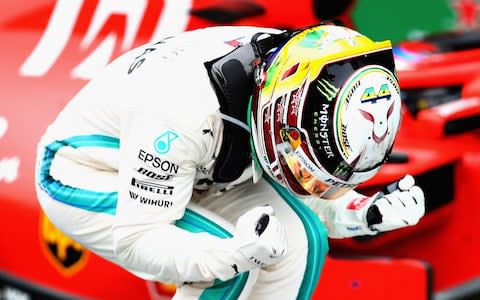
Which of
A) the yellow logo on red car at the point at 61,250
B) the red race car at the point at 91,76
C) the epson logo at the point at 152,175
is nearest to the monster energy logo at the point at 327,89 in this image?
the epson logo at the point at 152,175

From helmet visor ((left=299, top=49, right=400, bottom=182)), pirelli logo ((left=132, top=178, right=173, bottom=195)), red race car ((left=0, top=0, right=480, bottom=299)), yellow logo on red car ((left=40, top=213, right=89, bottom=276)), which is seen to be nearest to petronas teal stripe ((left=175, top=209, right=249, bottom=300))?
pirelli logo ((left=132, top=178, right=173, bottom=195))

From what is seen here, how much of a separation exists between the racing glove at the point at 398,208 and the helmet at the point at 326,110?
243 millimetres

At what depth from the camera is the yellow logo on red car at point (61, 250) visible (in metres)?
3.14

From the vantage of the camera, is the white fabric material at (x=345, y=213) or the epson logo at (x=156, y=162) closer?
the epson logo at (x=156, y=162)

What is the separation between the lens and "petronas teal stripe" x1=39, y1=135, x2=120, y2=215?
230 cm

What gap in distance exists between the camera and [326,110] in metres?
2.06

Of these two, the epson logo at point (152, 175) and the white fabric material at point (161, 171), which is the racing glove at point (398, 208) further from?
the epson logo at point (152, 175)

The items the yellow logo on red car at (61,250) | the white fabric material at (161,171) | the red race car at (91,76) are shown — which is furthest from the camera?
the yellow logo on red car at (61,250)

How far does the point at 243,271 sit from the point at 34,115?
53.9 inches

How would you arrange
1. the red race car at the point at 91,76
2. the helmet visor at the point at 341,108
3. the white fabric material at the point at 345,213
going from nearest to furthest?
1. the helmet visor at the point at 341,108
2. the white fabric material at the point at 345,213
3. the red race car at the point at 91,76

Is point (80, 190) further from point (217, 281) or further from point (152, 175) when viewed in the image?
point (217, 281)

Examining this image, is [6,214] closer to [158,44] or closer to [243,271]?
[158,44]

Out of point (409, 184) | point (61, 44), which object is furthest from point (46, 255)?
point (409, 184)

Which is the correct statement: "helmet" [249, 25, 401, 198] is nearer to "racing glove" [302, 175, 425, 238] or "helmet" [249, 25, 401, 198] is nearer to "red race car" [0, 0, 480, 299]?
"racing glove" [302, 175, 425, 238]
